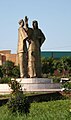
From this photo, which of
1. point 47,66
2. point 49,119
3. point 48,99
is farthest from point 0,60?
point 49,119

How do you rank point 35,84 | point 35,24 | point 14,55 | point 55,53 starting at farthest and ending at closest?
point 55,53, point 14,55, point 35,24, point 35,84

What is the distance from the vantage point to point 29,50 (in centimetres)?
2569

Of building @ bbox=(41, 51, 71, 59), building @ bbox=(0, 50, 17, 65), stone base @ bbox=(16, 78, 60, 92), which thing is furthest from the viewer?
building @ bbox=(41, 51, 71, 59)

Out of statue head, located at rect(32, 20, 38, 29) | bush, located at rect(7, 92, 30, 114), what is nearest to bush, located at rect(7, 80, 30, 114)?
bush, located at rect(7, 92, 30, 114)

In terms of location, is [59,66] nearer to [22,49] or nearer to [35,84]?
[22,49]

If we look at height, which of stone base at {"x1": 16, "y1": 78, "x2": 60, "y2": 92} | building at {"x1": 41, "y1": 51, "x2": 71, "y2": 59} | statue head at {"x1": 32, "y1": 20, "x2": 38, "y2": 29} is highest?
statue head at {"x1": 32, "y1": 20, "x2": 38, "y2": 29}

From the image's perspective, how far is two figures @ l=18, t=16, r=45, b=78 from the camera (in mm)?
25406

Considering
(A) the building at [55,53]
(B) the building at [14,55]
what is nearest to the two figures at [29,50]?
(B) the building at [14,55]

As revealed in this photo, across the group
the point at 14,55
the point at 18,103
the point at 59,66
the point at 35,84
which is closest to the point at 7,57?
the point at 14,55

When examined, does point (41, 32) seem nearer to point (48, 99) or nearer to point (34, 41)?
point (34, 41)

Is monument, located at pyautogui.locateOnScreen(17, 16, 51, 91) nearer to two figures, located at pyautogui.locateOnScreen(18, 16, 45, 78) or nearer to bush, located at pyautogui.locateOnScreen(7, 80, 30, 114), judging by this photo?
two figures, located at pyautogui.locateOnScreen(18, 16, 45, 78)

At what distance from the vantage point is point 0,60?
2965 inches

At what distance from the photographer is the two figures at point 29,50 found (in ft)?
83.4

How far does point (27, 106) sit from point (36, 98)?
6.44 meters
